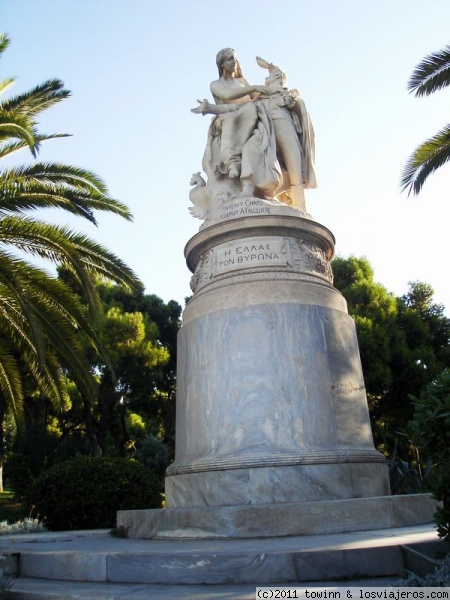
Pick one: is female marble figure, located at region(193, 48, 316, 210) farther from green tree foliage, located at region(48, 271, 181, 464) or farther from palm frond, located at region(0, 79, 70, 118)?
green tree foliage, located at region(48, 271, 181, 464)

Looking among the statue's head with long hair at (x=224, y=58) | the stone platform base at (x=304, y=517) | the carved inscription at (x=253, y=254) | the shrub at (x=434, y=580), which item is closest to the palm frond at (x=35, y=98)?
the statue's head with long hair at (x=224, y=58)

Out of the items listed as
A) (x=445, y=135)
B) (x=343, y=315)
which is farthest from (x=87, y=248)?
(x=445, y=135)

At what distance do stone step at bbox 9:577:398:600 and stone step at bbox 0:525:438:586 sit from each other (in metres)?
0.08

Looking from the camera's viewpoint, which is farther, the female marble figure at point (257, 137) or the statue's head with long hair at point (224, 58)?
the statue's head with long hair at point (224, 58)

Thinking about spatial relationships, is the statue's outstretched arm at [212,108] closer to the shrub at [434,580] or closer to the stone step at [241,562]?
the stone step at [241,562]

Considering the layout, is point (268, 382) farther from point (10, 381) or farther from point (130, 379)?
point (130, 379)

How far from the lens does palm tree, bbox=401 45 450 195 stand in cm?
1103

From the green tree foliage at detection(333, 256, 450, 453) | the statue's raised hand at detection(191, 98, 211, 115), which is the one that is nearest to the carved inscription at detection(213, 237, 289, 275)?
the statue's raised hand at detection(191, 98, 211, 115)

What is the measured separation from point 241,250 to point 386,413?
16.1 m

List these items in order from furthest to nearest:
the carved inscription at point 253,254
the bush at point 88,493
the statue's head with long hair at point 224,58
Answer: the statue's head with long hair at point 224,58
the bush at point 88,493
the carved inscription at point 253,254

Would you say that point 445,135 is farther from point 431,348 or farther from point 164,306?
point 164,306

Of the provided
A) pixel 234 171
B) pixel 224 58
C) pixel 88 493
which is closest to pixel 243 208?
pixel 234 171

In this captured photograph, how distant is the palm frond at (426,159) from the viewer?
11.6m

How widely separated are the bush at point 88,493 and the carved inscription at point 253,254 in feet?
13.7
